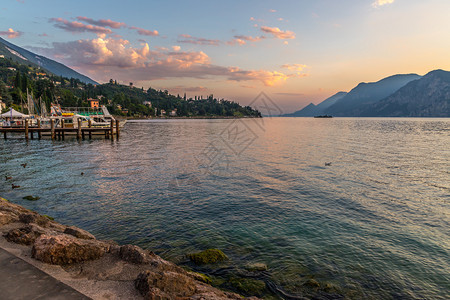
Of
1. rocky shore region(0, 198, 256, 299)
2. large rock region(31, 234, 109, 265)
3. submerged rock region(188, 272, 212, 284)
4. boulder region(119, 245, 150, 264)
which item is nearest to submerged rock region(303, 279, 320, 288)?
rocky shore region(0, 198, 256, 299)

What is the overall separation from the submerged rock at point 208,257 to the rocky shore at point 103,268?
72.0 inches

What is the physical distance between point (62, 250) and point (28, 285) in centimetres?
138

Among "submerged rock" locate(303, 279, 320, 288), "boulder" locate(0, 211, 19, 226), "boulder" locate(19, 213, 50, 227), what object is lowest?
"submerged rock" locate(303, 279, 320, 288)

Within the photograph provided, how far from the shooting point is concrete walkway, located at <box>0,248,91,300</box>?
18.2 ft

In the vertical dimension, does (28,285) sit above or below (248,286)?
above

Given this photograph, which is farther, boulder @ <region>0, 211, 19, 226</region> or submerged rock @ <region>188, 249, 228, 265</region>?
submerged rock @ <region>188, 249, 228, 265</region>

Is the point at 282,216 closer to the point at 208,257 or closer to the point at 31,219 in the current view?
the point at 208,257

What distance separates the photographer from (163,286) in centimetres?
614

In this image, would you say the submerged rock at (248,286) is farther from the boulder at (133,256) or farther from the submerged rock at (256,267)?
the boulder at (133,256)

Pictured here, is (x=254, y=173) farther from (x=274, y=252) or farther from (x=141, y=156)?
(x=141, y=156)

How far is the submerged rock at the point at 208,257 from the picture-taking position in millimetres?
10828

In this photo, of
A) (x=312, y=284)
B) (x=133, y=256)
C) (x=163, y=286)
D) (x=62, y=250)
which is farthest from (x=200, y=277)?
(x=62, y=250)

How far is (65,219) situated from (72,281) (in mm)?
10695

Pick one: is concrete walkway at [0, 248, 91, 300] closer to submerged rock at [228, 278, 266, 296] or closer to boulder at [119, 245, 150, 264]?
boulder at [119, 245, 150, 264]
